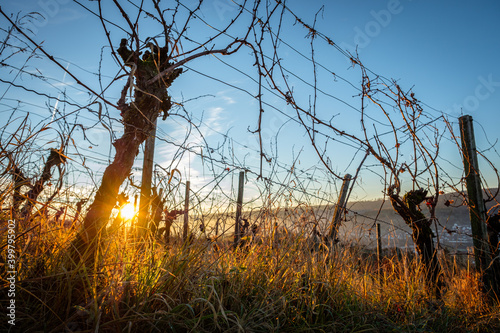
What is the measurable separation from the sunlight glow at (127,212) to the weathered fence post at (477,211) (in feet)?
14.3

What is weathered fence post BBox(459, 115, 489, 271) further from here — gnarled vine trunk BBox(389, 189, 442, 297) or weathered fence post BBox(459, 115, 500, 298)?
gnarled vine trunk BBox(389, 189, 442, 297)

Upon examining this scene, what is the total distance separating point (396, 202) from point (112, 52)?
3.78 metres

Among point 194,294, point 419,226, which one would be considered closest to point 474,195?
point 419,226

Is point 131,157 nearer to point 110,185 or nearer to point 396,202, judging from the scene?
point 110,185

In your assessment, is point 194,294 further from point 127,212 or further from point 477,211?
point 477,211

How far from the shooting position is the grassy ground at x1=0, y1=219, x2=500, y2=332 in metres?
1.25

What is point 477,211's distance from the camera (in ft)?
13.2

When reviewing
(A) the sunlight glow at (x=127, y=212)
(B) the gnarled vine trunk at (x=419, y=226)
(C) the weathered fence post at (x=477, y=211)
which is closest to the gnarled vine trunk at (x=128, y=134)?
(A) the sunlight glow at (x=127, y=212)

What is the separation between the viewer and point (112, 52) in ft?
5.11

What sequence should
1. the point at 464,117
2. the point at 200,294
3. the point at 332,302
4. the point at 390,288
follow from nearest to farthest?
the point at 200,294
the point at 332,302
the point at 390,288
the point at 464,117

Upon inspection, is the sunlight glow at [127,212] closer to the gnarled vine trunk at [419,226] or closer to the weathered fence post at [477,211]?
the gnarled vine trunk at [419,226]

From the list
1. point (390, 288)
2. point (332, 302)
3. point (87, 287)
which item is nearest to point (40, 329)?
point (87, 287)

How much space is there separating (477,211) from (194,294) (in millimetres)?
4365

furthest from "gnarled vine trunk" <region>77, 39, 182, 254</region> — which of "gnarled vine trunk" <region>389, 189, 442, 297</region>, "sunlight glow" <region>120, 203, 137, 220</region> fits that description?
"gnarled vine trunk" <region>389, 189, 442, 297</region>
